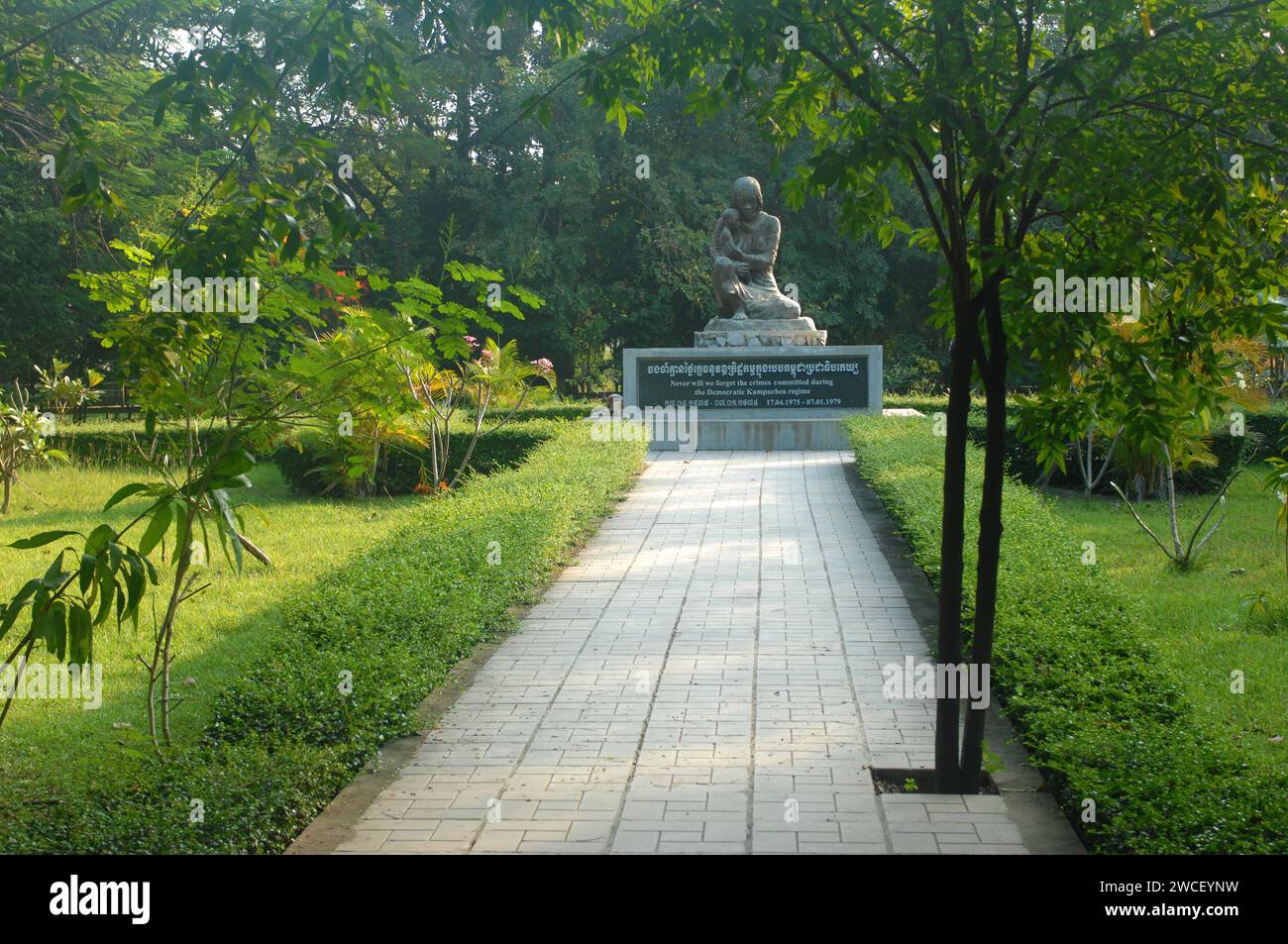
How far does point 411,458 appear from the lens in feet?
52.8

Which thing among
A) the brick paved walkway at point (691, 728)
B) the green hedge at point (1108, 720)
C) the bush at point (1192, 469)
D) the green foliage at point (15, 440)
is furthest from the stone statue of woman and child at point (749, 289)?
the green hedge at point (1108, 720)

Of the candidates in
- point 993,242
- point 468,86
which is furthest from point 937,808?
point 468,86

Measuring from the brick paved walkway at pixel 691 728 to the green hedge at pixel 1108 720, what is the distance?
39 centimetres

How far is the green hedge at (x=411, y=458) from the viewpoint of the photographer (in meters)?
15.9

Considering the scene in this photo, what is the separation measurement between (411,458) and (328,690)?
35.0ft

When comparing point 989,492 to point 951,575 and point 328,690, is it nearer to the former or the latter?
point 951,575

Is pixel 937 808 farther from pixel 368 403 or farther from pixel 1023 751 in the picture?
pixel 368 403

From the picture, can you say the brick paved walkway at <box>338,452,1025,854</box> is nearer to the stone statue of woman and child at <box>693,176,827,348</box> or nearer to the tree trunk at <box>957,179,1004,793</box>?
the tree trunk at <box>957,179,1004,793</box>

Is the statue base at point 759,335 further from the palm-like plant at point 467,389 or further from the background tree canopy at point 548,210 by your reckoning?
the background tree canopy at point 548,210

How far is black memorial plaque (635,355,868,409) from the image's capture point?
19.8 m

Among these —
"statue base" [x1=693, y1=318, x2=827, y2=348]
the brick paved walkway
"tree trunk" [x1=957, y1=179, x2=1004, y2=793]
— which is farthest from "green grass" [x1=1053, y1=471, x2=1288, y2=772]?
"statue base" [x1=693, y1=318, x2=827, y2=348]

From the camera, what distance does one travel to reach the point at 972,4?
438 centimetres

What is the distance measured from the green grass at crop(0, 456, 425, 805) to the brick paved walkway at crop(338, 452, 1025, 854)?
1.37 metres
